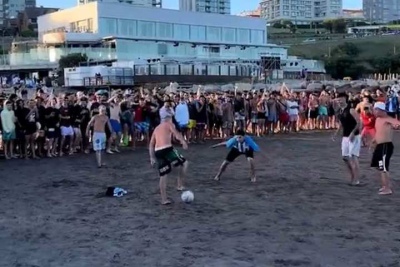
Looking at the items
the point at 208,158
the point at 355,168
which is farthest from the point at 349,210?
the point at 208,158

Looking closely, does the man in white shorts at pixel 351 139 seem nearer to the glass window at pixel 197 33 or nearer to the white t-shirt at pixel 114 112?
the white t-shirt at pixel 114 112

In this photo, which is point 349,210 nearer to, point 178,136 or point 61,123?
point 178,136

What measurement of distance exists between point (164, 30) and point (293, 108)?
2611 inches

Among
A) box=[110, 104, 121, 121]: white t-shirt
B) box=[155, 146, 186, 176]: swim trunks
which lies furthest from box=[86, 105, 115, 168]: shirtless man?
box=[155, 146, 186, 176]: swim trunks

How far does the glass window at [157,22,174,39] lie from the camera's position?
3563 inches

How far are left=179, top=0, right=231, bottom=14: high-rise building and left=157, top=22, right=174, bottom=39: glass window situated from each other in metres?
74.7

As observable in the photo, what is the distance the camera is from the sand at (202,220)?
300 inches

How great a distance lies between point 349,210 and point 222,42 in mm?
87508

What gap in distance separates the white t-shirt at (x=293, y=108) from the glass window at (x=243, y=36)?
2910 inches

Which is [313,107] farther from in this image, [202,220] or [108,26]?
[108,26]

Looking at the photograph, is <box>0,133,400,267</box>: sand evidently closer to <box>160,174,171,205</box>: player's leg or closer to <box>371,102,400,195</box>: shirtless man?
<box>160,174,171,205</box>: player's leg

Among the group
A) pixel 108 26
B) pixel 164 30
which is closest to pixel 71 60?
pixel 108 26

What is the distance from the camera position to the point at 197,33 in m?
95.4

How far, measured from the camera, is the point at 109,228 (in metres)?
9.30
